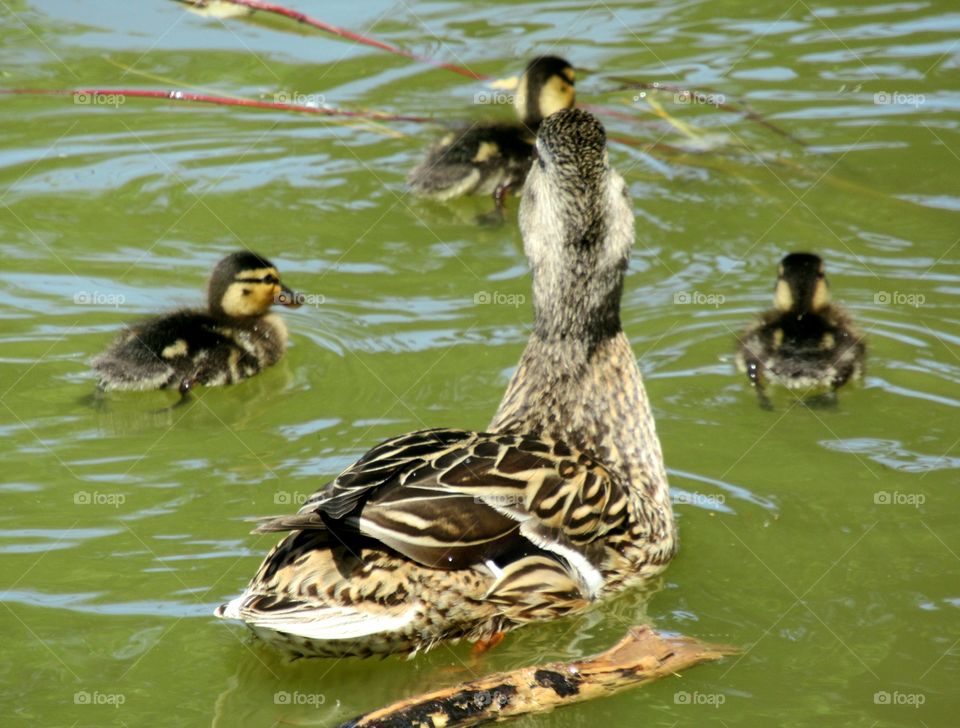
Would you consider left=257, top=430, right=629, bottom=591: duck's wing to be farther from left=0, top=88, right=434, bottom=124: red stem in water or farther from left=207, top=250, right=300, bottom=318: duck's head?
left=0, top=88, right=434, bottom=124: red stem in water

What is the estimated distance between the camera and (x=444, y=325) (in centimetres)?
670

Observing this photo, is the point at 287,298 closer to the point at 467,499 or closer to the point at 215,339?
the point at 215,339

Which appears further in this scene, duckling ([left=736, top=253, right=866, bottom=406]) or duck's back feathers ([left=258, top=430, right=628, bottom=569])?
duckling ([left=736, top=253, right=866, bottom=406])

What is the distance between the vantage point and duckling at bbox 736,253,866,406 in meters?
6.32

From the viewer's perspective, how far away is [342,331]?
677cm

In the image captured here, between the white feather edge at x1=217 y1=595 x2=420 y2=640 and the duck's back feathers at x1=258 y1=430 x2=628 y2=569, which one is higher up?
the duck's back feathers at x1=258 y1=430 x2=628 y2=569

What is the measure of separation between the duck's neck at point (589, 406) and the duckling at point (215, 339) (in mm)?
1794

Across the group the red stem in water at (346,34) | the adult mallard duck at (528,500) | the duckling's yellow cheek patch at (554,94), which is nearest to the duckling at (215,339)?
the adult mallard duck at (528,500)

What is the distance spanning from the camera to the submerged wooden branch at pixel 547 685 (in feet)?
13.1

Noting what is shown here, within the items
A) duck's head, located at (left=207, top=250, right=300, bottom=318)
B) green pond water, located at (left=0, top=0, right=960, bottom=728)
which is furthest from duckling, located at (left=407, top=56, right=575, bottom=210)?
duck's head, located at (left=207, top=250, right=300, bottom=318)

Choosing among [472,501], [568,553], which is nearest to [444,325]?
[568,553]

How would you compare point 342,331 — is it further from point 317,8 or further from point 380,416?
point 317,8

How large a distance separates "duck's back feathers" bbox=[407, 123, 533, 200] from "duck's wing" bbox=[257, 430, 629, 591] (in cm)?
341

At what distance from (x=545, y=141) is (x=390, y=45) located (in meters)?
5.03
